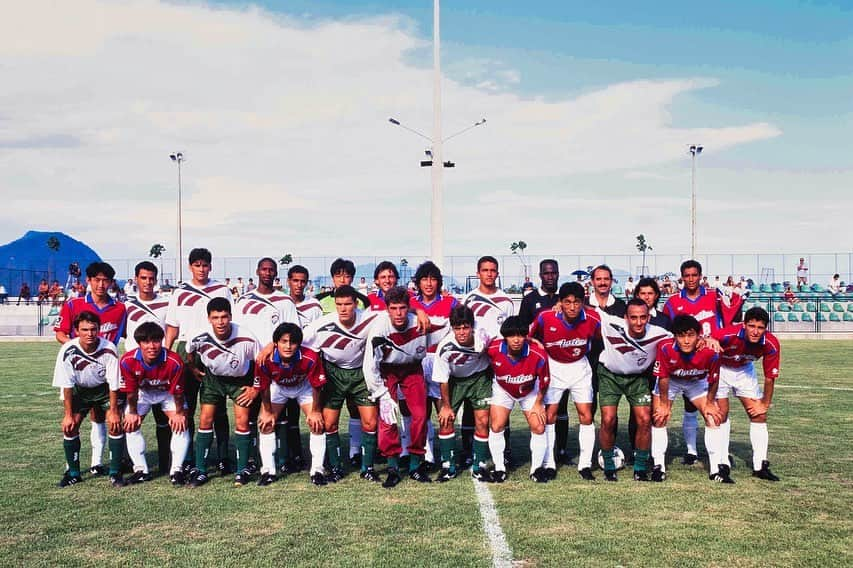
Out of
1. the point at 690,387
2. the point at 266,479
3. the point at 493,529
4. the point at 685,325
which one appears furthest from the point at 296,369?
the point at 690,387

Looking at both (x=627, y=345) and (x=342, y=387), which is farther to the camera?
(x=342, y=387)

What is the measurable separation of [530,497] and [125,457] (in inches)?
159

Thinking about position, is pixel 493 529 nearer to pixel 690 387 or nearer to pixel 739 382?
pixel 690 387

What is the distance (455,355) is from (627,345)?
1543mm

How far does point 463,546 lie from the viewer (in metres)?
4.89

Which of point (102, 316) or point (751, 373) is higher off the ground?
point (102, 316)

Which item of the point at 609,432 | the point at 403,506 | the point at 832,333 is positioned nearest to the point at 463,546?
the point at 403,506

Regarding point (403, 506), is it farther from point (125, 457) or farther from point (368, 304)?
point (125, 457)

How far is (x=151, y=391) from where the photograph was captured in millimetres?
6758

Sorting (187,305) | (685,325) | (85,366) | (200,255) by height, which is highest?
(200,255)

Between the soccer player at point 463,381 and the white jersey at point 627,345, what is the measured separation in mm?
1092

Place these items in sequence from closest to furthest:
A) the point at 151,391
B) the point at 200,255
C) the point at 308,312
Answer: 1. the point at 151,391
2. the point at 200,255
3. the point at 308,312

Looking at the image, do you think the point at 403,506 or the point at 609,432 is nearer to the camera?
the point at 403,506

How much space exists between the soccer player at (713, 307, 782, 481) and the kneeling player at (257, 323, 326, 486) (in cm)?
365
